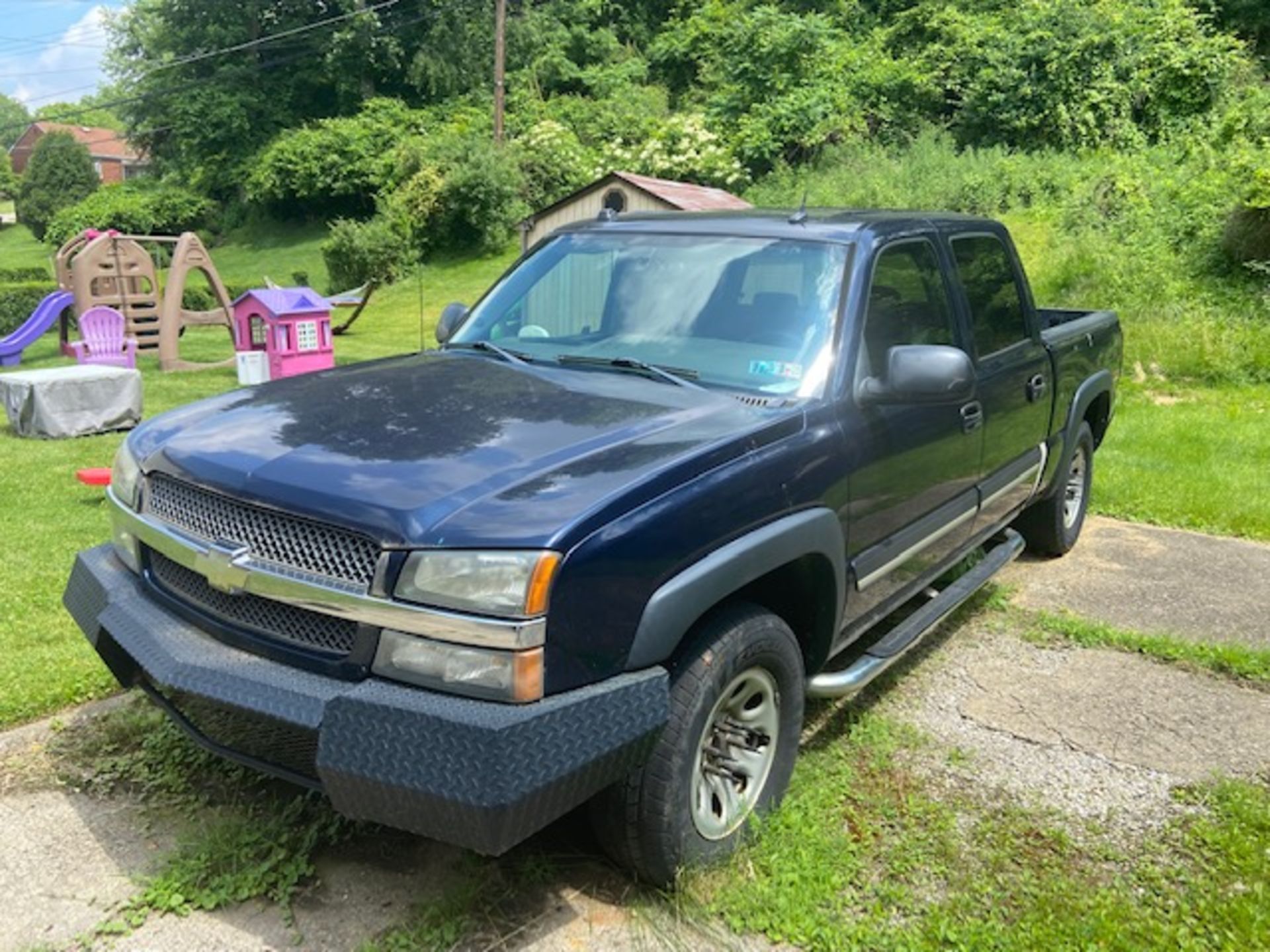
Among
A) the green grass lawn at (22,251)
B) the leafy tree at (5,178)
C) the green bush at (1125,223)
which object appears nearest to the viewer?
the green bush at (1125,223)

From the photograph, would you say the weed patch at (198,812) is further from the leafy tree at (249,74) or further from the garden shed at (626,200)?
the leafy tree at (249,74)

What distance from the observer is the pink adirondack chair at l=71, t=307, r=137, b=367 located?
1303cm

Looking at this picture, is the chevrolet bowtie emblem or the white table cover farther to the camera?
the white table cover

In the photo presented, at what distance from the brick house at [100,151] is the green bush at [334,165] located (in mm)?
45369

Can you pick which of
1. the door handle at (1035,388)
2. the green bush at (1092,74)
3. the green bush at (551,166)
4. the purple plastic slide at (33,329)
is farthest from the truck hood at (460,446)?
the green bush at (551,166)

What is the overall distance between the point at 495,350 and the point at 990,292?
7.53 ft

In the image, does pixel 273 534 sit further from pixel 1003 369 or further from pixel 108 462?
pixel 108 462

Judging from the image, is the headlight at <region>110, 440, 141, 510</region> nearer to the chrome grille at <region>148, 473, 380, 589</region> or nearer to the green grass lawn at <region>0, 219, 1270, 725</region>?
the chrome grille at <region>148, 473, 380, 589</region>

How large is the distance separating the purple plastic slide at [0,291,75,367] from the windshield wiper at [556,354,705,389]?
1250 cm

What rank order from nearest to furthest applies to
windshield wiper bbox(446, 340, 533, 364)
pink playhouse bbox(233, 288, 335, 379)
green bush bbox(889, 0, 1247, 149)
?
windshield wiper bbox(446, 340, 533, 364), pink playhouse bbox(233, 288, 335, 379), green bush bbox(889, 0, 1247, 149)

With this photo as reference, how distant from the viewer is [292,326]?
12.0 metres

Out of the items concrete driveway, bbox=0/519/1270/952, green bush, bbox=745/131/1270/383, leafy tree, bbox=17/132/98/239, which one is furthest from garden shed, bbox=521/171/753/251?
leafy tree, bbox=17/132/98/239

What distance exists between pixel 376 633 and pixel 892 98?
25.5 meters

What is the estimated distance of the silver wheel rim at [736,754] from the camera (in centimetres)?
276
